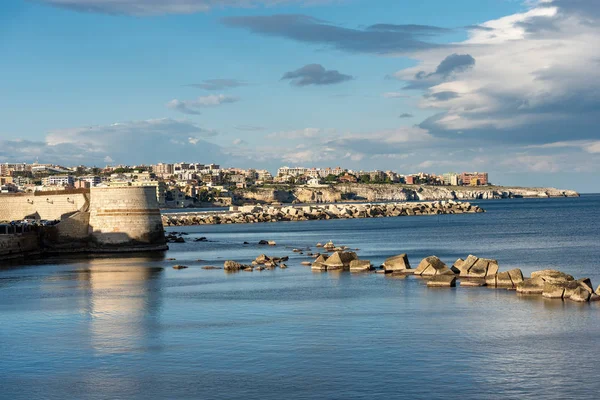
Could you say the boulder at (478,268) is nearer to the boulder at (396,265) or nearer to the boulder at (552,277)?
the boulder at (552,277)

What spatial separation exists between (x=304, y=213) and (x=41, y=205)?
224 feet

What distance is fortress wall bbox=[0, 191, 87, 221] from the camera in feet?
201

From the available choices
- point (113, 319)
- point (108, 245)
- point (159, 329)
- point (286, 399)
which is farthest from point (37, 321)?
point (108, 245)

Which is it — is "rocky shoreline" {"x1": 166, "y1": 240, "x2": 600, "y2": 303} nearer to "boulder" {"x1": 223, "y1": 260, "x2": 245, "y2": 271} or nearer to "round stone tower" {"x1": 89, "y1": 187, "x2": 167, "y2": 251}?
"boulder" {"x1": 223, "y1": 260, "x2": 245, "y2": 271}

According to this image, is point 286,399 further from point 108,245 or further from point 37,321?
point 108,245

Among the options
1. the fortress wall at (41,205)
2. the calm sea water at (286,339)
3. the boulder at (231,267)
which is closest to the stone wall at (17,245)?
the fortress wall at (41,205)

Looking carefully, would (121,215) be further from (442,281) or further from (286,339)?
(286,339)

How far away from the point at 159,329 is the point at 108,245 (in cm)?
3205

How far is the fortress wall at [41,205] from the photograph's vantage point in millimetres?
61375

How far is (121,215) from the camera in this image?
184 feet

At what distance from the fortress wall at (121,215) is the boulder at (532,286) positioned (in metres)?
31.6

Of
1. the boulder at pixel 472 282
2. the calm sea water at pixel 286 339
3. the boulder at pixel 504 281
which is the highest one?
the boulder at pixel 504 281

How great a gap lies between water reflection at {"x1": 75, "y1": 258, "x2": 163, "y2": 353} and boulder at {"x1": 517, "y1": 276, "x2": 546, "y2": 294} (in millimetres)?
14024

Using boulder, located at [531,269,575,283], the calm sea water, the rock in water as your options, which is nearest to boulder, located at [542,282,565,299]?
the calm sea water
